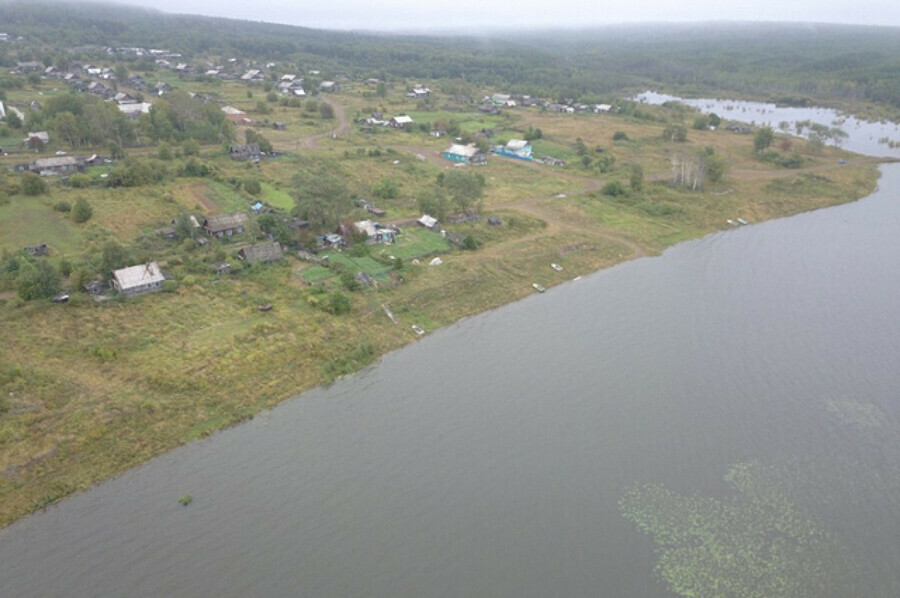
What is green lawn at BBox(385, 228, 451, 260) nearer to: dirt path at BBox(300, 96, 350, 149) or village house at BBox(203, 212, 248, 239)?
village house at BBox(203, 212, 248, 239)

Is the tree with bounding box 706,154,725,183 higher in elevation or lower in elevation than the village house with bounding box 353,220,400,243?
higher

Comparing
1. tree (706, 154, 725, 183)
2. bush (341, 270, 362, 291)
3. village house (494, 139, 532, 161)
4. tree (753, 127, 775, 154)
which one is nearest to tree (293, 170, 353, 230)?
bush (341, 270, 362, 291)

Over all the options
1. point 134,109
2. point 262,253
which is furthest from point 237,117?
point 262,253

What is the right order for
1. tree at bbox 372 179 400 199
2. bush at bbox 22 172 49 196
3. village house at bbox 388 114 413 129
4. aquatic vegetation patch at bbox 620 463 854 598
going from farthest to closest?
village house at bbox 388 114 413 129
tree at bbox 372 179 400 199
bush at bbox 22 172 49 196
aquatic vegetation patch at bbox 620 463 854 598

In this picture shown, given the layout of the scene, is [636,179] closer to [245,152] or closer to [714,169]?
[714,169]

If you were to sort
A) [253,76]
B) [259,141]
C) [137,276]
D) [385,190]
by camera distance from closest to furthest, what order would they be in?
[137,276] < [385,190] < [259,141] < [253,76]

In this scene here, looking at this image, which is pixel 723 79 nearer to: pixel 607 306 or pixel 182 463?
pixel 607 306
